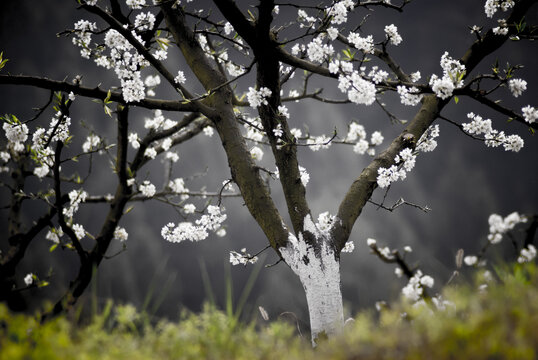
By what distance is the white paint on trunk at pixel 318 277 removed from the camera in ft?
7.91

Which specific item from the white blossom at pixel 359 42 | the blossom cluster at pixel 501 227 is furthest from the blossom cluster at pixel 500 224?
the white blossom at pixel 359 42

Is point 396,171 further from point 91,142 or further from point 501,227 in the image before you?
point 91,142

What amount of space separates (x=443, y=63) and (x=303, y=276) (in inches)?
72.6

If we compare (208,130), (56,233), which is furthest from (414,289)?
(208,130)

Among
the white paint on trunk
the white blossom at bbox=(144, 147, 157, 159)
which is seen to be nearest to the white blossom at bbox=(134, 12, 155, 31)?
the white blossom at bbox=(144, 147, 157, 159)

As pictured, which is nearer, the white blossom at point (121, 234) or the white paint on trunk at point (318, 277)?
the white paint on trunk at point (318, 277)

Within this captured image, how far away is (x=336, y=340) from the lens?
1.32m

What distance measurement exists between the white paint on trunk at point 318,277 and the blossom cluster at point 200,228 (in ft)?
2.92

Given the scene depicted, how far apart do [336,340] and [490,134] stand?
248 cm

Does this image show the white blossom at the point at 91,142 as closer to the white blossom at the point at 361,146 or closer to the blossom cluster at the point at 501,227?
the white blossom at the point at 361,146

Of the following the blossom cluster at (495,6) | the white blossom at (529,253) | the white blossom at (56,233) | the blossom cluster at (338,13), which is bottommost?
the white blossom at (529,253)

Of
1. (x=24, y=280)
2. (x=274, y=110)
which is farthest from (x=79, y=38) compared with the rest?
(x=24, y=280)

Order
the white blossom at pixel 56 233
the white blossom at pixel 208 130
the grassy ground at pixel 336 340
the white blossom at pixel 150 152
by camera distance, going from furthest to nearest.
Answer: the white blossom at pixel 208 130, the white blossom at pixel 150 152, the white blossom at pixel 56 233, the grassy ground at pixel 336 340

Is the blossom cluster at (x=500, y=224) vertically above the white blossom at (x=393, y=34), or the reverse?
the white blossom at (x=393, y=34)
